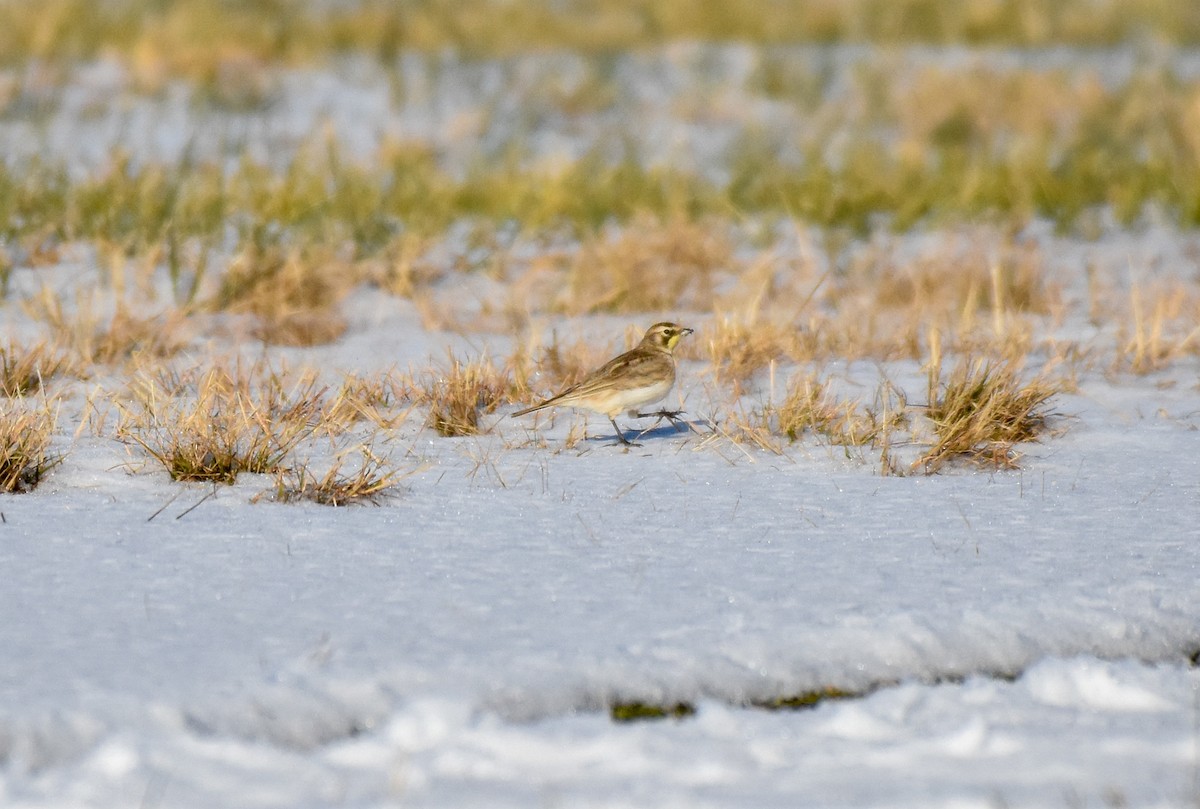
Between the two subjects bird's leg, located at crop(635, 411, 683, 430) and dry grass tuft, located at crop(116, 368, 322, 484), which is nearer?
dry grass tuft, located at crop(116, 368, 322, 484)

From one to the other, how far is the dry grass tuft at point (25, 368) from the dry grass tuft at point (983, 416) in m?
2.94

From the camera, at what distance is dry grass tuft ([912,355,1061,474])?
4.71 m

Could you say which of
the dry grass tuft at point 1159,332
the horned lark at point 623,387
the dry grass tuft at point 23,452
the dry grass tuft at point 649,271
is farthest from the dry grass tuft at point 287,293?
the dry grass tuft at point 1159,332

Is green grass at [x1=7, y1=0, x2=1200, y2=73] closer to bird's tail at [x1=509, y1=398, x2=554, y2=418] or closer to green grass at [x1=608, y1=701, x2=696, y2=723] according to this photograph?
bird's tail at [x1=509, y1=398, x2=554, y2=418]

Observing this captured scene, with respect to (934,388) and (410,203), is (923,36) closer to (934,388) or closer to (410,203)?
(410,203)

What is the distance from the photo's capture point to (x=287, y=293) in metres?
7.05

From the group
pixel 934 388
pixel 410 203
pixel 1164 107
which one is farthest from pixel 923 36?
pixel 934 388

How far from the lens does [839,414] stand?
16.7ft

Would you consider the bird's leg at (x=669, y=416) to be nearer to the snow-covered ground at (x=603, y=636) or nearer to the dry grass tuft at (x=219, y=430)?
the snow-covered ground at (x=603, y=636)

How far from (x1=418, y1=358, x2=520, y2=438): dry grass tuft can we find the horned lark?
18 centimetres

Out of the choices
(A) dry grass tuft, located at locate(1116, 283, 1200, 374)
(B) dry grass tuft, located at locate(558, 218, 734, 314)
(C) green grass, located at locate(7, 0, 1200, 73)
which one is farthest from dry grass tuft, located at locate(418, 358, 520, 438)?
(C) green grass, located at locate(7, 0, 1200, 73)

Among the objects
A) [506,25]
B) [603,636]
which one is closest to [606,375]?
[603,636]

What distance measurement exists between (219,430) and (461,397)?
3.08 feet

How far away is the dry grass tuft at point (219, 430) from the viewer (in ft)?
14.3
